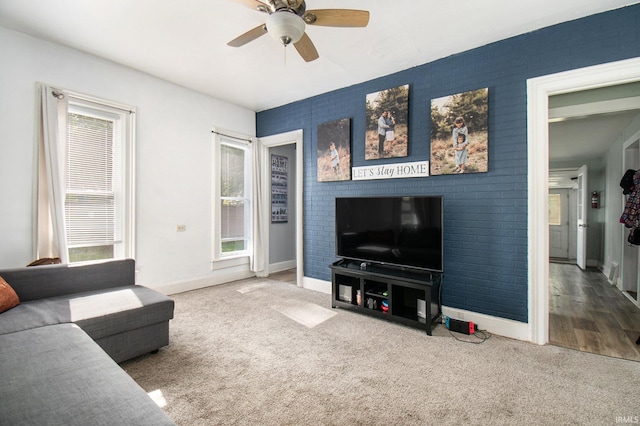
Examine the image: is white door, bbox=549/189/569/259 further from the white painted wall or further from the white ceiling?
the white painted wall

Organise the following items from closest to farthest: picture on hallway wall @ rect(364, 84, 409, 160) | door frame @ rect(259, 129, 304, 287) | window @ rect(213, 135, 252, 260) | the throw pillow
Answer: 1. the throw pillow
2. picture on hallway wall @ rect(364, 84, 409, 160)
3. door frame @ rect(259, 129, 304, 287)
4. window @ rect(213, 135, 252, 260)

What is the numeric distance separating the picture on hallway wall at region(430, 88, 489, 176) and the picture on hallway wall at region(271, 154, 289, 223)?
333 centimetres

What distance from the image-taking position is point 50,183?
3021mm

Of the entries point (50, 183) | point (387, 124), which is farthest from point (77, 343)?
point (387, 124)

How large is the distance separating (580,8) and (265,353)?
3.86 m

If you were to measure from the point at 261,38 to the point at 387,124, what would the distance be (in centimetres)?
170

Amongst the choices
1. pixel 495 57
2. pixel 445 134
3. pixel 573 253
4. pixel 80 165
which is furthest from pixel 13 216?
pixel 573 253

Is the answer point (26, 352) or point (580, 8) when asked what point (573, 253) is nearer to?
point (580, 8)

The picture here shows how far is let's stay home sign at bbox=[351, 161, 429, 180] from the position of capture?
3400 mm

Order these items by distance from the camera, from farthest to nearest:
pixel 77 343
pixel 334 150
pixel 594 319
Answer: pixel 334 150 < pixel 594 319 < pixel 77 343

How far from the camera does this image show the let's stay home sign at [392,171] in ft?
11.2

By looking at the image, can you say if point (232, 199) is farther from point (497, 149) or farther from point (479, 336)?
point (479, 336)

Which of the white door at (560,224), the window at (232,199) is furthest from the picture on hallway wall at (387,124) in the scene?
the white door at (560,224)

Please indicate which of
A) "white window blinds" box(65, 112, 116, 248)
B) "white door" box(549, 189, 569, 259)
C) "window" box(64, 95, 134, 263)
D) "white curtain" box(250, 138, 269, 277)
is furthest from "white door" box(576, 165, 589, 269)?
"white window blinds" box(65, 112, 116, 248)
